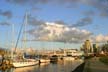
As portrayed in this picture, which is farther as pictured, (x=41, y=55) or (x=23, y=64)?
(x=41, y=55)

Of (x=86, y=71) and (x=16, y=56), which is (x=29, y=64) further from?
(x=86, y=71)

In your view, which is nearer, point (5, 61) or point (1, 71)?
point (1, 71)

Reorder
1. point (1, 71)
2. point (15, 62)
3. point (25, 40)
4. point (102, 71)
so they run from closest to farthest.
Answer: point (102, 71), point (1, 71), point (15, 62), point (25, 40)

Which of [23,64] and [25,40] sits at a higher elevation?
[25,40]

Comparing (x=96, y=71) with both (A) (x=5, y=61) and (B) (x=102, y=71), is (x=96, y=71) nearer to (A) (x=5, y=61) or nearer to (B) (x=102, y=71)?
(B) (x=102, y=71)

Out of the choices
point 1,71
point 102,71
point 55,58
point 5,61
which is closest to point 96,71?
point 102,71

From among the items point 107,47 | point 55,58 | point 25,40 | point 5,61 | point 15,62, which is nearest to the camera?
point 5,61

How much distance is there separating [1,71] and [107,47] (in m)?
106

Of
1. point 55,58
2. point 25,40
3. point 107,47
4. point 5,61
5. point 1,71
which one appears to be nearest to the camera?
point 1,71

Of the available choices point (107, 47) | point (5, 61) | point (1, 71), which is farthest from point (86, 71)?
point (107, 47)

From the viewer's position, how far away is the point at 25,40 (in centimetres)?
10531

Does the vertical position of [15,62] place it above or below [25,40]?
below

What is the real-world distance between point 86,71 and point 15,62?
62905 millimetres

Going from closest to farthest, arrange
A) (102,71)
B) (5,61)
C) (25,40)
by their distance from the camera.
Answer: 1. (102,71)
2. (5,61)
3. (25,40)
